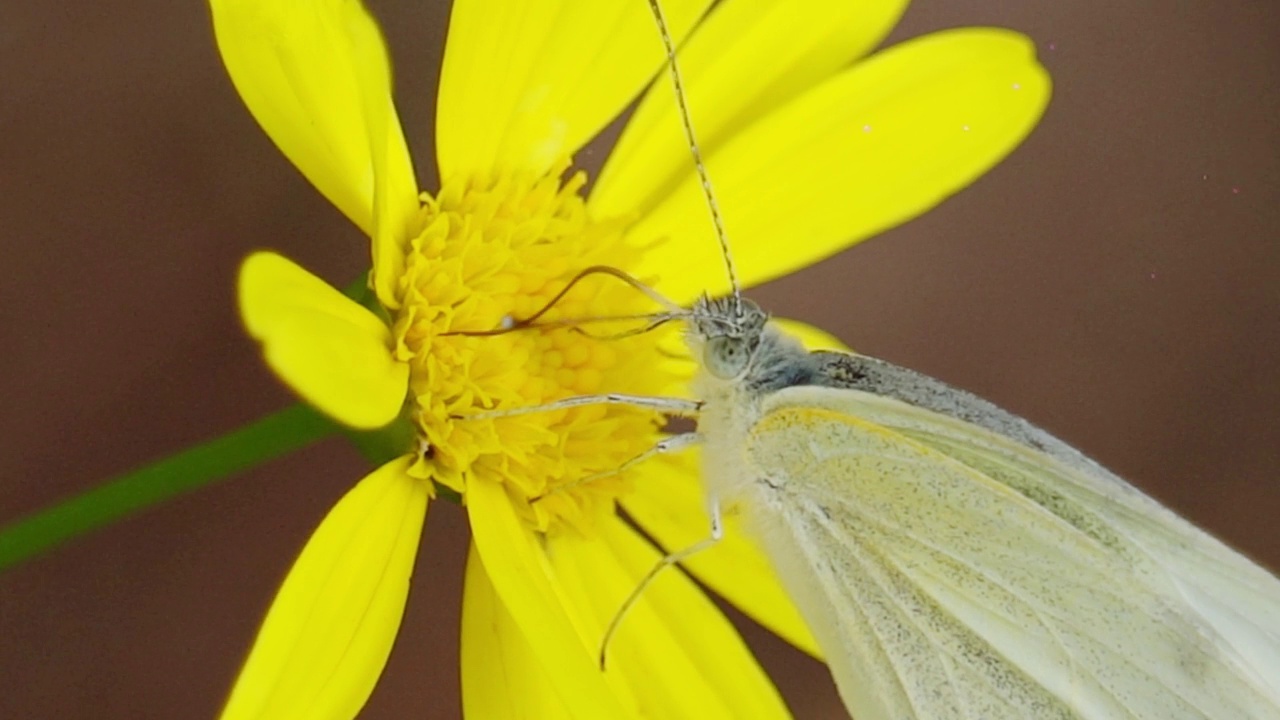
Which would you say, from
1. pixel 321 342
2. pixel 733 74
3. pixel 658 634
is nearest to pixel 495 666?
pixel 658 634

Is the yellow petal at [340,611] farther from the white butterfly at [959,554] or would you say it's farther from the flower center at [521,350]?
the white butterfly at [959,554]

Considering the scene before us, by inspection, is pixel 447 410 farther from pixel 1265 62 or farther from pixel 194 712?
pixel 1265 62

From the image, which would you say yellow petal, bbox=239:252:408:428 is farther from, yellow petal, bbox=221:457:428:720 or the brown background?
the brown background

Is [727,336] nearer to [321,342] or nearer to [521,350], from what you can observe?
[521,350]

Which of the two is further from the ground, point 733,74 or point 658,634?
point 733,74

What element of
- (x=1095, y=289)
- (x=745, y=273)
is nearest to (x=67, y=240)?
(x=745, y=273)

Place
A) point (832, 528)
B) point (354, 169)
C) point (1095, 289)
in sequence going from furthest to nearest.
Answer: point (1095, 289), point (832, 528), point (354, 169)
